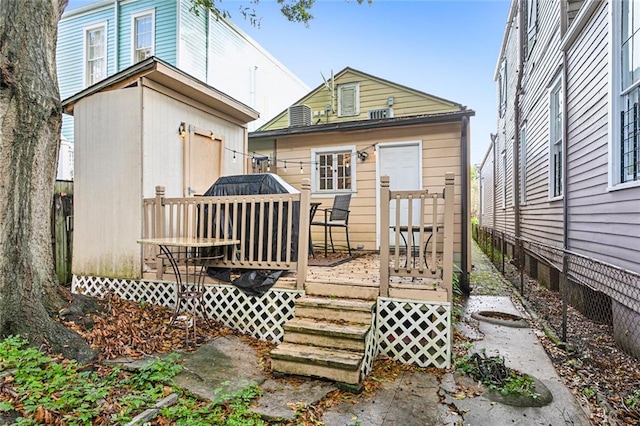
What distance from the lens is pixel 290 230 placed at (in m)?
4.03

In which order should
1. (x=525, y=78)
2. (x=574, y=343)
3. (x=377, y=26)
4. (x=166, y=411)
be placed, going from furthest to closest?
1. (x=377, y=26)
2. (x=525, y=78)
3. (x=574, y=343)
4. (x=166, y=411)

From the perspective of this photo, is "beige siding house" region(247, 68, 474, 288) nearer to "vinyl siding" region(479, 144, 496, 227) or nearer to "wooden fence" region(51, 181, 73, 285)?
"wooden fence" region(51, 181, 73, 285)

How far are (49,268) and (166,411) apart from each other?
2466mm

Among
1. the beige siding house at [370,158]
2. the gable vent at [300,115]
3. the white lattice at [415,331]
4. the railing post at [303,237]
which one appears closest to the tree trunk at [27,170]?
the railing post at [303,237]

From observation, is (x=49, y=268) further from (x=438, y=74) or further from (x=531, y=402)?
(x=438, y=74)

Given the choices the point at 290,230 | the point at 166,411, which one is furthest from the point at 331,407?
the point at 290,230

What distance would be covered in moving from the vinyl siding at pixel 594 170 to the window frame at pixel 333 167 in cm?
376

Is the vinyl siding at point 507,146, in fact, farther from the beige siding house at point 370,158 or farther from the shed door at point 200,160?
the shed door at point 200,160

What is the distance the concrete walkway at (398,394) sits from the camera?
2584 mm

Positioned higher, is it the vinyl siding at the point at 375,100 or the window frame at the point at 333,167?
the vinyl siding at the point at 375,100

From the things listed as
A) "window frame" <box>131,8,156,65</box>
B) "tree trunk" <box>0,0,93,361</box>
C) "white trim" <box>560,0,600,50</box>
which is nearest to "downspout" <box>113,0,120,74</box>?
"window frame" <box>131,8,156,65</box>

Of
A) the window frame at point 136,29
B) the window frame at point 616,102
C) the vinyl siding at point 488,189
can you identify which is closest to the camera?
the window frame at point 616,102

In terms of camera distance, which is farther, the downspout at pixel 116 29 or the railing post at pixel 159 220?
the downspout at pixel 116 29

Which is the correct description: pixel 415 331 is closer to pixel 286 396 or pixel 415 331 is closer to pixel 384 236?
pixel 384 236
